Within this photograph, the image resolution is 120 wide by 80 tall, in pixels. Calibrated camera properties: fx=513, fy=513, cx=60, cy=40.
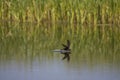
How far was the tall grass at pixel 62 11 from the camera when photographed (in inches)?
849

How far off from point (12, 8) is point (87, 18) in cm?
331

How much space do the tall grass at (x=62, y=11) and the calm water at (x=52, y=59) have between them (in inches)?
145

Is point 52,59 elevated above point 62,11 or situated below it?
below

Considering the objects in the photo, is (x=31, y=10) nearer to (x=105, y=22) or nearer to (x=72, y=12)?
(x=72, y=12)

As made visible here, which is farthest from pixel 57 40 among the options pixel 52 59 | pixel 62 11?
pixel 62 11

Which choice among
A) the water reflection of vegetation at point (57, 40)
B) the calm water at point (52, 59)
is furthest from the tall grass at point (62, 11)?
the calm water at point (52, 59)

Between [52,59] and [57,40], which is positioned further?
[57,40]

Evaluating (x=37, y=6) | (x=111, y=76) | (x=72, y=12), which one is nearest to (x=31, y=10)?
(x=37, y=6)

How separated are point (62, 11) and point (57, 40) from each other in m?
5.49

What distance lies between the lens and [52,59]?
12.7m

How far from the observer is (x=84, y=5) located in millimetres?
21719

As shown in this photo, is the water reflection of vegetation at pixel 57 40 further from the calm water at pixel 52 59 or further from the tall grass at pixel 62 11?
the tall grass at pixel 62 11

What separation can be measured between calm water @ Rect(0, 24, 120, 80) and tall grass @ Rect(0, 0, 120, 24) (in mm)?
3674

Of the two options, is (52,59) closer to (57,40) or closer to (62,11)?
(57,40)
